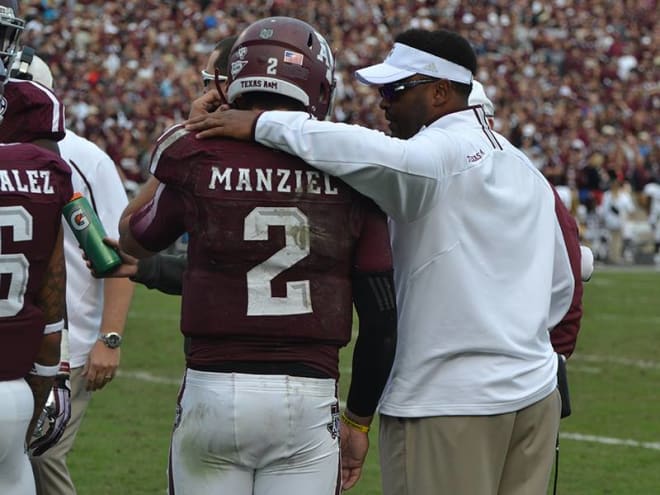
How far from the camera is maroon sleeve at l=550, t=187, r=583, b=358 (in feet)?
13.1

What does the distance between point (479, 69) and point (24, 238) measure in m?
24.3

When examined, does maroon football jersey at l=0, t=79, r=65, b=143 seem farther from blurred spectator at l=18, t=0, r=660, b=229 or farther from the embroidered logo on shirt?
blurred spectator at l=18, t=0, r=660, b=229

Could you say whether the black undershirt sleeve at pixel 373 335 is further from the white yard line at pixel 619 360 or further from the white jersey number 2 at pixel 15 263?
the white yard line at pixel 619 360

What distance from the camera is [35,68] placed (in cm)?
462

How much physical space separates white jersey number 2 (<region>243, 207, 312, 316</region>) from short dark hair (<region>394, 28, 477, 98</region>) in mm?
655

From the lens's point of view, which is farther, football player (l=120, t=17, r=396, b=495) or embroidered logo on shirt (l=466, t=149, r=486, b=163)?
embroidered logo on shirt (l=466, t=149, r=486, b=163)

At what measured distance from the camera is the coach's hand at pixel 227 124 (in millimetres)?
3223

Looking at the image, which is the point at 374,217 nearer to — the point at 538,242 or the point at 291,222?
the point at 291,222

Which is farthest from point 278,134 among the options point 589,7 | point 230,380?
point 589,7

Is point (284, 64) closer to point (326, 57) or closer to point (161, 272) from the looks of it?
point (326, 57)

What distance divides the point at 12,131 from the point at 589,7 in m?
30.1

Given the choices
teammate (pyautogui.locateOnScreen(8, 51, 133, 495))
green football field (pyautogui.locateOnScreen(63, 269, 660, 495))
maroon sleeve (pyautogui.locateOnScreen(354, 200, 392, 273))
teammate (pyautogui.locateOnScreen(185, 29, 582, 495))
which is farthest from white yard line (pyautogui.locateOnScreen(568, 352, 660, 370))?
maroon sleeve (pyautogui.locateOnScreen(354, 200, 392, 273))

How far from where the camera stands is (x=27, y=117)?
13.4 feet

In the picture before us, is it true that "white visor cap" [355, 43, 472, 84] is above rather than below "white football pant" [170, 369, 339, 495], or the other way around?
above
